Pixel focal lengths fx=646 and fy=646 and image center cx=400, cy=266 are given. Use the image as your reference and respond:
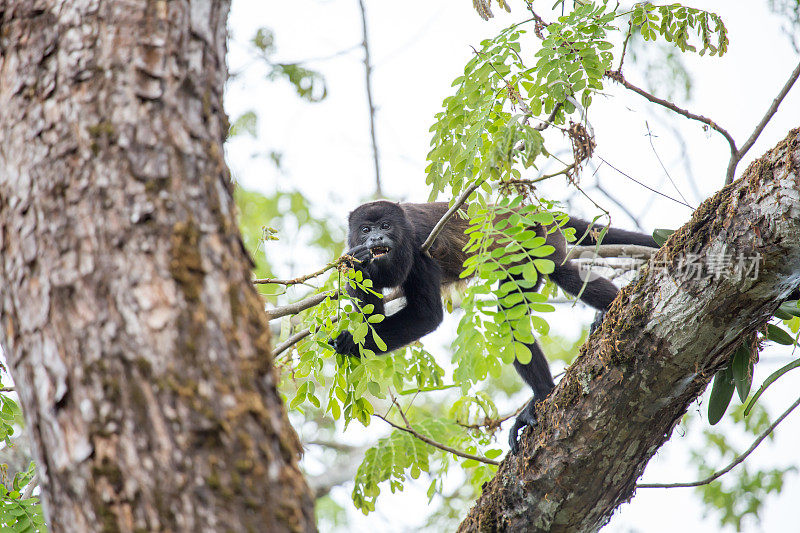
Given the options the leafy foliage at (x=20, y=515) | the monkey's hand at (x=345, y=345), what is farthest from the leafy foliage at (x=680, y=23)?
the leafy foliage at (x=20, y=515)

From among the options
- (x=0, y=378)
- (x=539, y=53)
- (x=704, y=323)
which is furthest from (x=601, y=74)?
(x=0, y=378)

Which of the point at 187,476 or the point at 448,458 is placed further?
the point at 448,458

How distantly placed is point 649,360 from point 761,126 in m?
1.55

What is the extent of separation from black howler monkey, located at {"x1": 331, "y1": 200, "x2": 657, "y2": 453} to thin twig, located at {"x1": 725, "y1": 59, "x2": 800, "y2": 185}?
4.15 ft

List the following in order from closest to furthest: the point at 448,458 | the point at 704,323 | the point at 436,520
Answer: the point at 704,323 < the point at 448,458 < the point at 436,520

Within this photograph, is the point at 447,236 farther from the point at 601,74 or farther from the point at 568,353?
the point at 568,353

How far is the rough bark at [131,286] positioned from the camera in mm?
1385

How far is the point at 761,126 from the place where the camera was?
336 cm

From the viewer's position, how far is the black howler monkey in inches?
185

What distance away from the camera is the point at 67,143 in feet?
5.13

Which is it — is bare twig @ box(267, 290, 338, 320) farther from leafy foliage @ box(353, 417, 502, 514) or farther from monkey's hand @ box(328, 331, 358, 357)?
leafy foliage @ box(353, 417, 502, 514)

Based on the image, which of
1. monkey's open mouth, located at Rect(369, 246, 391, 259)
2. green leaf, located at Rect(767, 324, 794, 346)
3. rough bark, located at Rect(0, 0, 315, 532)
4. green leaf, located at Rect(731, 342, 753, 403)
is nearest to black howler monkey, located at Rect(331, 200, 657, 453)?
monkey's open mouth, located at Rect(369, 246, 391, 259)

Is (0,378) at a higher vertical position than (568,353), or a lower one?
lower

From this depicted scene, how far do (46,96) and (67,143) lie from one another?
0.16 metres
